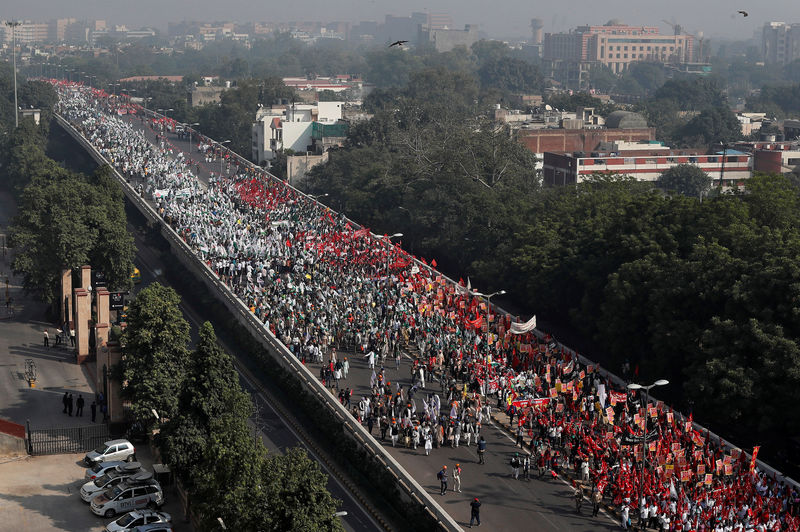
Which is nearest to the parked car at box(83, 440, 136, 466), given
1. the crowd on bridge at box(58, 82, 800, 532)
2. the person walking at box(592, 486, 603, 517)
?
the crowd on bridge at box(58, 82, 800, 532)

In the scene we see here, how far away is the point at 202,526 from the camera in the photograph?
28125 millimetres

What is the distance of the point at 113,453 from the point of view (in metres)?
37.3

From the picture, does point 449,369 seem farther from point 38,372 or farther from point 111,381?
point 38,372

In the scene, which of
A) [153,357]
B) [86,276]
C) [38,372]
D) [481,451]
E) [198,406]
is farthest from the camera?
[86,276]

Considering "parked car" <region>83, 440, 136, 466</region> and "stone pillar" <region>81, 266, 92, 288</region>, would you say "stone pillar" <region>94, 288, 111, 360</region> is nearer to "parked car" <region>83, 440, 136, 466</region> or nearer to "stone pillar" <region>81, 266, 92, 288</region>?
"stone pillar" <region>81, 266, 92, 288</region>

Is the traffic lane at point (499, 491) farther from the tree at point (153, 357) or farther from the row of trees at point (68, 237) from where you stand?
the row of trees at point (68, 237)

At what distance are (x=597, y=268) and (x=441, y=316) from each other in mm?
7593

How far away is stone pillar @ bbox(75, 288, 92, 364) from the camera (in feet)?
160

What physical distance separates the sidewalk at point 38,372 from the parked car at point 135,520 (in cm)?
1073

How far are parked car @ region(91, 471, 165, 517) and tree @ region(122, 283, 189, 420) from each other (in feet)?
9.95

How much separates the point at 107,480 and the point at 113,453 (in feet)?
9.28

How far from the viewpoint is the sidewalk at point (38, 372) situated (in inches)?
1692

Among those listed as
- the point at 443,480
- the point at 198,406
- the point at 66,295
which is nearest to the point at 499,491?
the point at 443,480

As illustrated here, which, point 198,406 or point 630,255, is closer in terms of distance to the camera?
point 198,406
